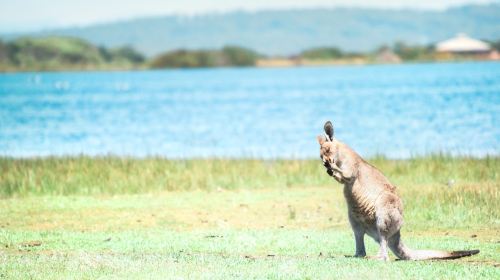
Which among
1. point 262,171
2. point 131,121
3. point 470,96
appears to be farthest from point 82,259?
point 470,96

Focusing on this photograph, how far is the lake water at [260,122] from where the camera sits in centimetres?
4000

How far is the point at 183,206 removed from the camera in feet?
64.5

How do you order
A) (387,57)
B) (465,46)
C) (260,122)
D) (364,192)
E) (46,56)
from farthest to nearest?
1. (387,57)
2. (46,56)
3. (465,46)
4. (260,122)
5. (364,192)

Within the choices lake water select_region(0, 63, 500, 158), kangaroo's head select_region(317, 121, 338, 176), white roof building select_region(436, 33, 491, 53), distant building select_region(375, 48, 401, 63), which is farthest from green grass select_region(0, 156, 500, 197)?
distant building select_region(375, 48, 401, 63)

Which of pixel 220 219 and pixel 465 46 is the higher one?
pixel 465 46

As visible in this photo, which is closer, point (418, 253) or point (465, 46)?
point (418, 253)

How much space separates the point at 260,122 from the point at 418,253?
1723 inches

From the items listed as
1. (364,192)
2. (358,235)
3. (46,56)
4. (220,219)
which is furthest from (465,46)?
(364,192)

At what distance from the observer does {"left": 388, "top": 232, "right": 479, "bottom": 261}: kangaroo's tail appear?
12766 mm

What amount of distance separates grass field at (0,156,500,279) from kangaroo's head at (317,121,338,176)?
1.21 metres

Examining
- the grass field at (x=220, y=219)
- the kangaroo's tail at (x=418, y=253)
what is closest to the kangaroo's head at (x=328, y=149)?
the grass field at (x=220, y=219)

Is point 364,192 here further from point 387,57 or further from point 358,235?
point 387,57

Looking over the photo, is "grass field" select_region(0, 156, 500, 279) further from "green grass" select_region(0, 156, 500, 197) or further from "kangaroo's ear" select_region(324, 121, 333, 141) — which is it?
"kangaroo's ear" select_region(324, 121, 333, 141)

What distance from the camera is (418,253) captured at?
1284 cm
